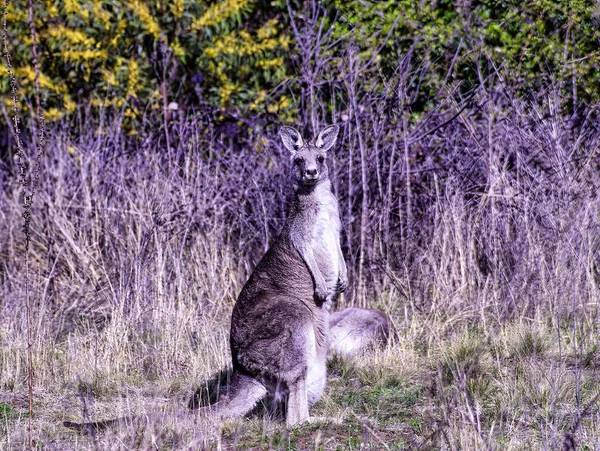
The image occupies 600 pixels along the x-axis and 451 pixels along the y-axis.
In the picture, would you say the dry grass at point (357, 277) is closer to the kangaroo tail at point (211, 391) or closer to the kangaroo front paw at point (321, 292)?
the kangaroo tail at point (211, 391)

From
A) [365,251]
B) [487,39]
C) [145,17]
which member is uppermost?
[145,17]

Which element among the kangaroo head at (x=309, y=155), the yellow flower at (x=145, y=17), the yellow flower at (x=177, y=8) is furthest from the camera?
the yellow flower at (x=177, y=8)

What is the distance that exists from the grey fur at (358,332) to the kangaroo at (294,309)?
0.88m

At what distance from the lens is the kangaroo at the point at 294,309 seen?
205 inches

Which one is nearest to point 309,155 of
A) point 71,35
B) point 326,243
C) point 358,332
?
point 326,243

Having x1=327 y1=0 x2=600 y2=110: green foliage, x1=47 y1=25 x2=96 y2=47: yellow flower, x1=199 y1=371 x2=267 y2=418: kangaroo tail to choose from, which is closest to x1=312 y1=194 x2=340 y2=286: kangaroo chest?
x1=199 y1=371 x2=267 y2=418: kangaroo tail

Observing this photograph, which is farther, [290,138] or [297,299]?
[290,138]

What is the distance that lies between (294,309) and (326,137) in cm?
141

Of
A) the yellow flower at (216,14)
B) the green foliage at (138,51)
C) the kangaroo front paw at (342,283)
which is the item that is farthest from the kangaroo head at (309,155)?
the yellow flower at (216,14)

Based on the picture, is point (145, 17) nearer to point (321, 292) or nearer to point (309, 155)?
point (309, 155)

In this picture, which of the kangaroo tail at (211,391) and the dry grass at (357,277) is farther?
the kangaroo tail at (211,391)

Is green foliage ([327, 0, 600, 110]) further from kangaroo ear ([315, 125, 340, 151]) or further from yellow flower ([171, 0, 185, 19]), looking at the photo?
yellow flower ([171, 0, 185, 19])

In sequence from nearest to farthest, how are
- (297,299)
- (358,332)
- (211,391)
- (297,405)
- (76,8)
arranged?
1. (297,405)
2. (297,299)
3. (211,391)
4. (358,332)
5. (76,8)

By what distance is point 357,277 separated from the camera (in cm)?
834
